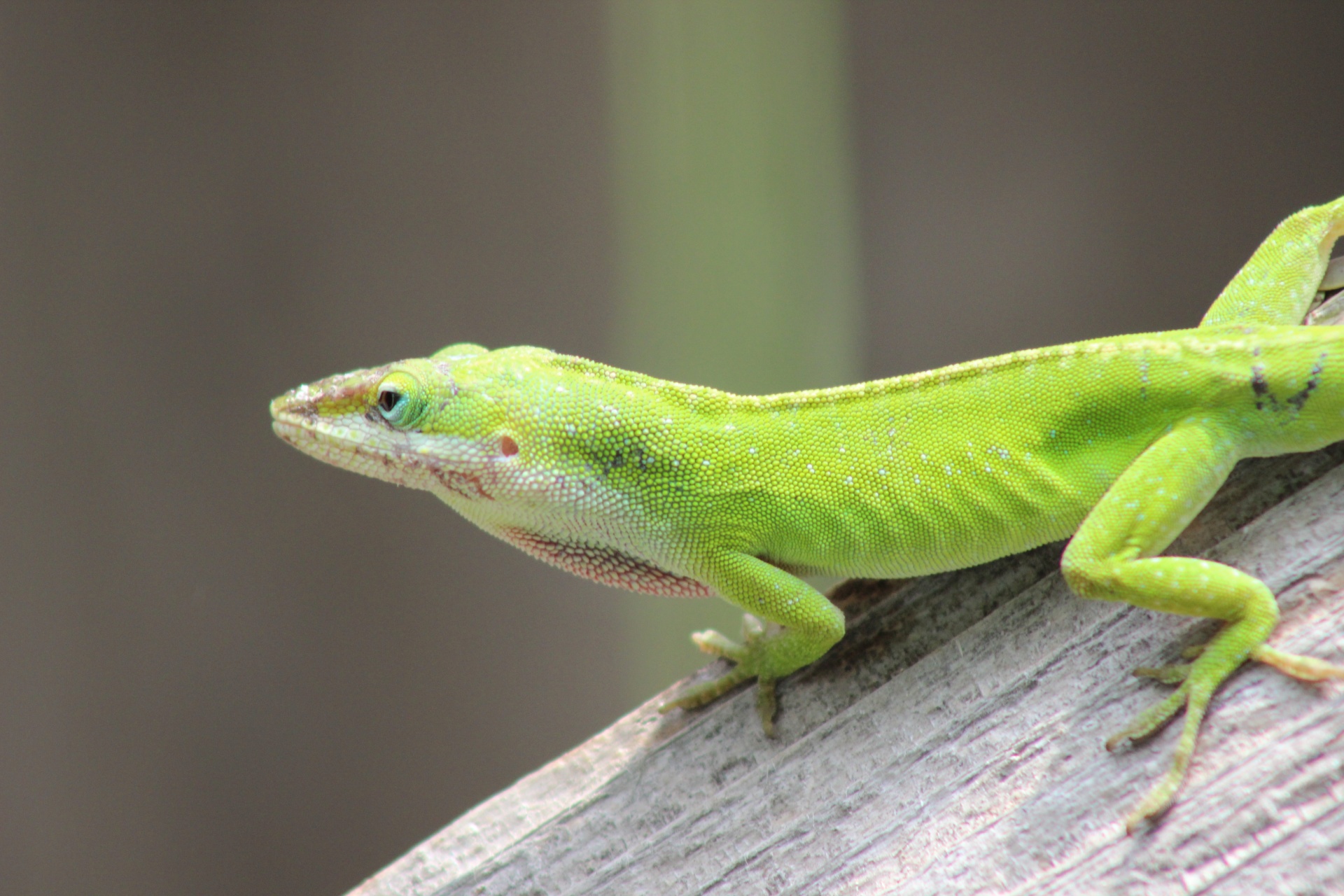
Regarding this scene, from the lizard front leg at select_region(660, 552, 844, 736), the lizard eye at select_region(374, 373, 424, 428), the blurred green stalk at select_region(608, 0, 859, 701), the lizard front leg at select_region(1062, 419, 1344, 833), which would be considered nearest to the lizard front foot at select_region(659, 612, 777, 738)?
the lizard front leg at select_region(660, 552, 844, 736)

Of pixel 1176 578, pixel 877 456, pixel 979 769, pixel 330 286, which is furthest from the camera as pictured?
pixel 330 286

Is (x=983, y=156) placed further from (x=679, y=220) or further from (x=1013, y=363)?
(x=1013, y=363)

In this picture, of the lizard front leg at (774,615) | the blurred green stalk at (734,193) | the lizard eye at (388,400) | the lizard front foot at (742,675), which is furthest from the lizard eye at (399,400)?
the blurred green stalk at (734,193)

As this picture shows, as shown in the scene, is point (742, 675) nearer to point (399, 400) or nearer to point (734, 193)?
point (399, 400)

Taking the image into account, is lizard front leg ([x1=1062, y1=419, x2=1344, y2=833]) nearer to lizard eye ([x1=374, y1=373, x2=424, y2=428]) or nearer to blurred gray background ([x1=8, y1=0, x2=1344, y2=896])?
lizard eye ([x1=374, y1=373, x2=424, y2=428])

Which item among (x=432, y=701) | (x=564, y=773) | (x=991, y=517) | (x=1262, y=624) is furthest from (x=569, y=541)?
(x=432, y=701)

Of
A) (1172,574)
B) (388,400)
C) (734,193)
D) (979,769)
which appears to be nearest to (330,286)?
(734,193)

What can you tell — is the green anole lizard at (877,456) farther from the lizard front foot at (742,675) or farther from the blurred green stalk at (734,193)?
the blurred green stalk at (734,193)
